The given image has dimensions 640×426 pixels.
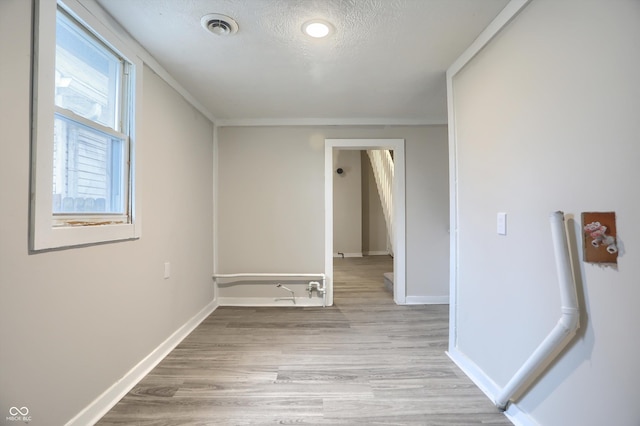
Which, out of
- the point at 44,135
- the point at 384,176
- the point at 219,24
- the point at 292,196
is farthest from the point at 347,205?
the point at 44,135

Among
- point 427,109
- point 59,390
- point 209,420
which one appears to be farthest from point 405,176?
point 59,390

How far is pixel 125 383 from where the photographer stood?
5.27ft

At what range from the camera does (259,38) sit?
1.66 metres

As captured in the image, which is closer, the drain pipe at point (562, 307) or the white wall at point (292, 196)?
the drain pipe at point (562, 307)

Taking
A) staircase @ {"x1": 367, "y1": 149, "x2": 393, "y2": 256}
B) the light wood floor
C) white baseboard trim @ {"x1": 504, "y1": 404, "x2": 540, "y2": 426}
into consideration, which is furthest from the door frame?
staircase @ {"x1": 367, "y1": 149, "x2": 393, "y2": 256}

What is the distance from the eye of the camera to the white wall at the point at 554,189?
2.96ft

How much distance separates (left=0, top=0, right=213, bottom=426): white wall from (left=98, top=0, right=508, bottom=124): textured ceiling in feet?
1.32

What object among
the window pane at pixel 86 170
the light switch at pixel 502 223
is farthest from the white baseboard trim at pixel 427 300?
the window pane at pixel 86 170

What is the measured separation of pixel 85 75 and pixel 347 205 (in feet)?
19.0

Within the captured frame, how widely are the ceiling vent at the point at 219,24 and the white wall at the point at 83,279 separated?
0.69m

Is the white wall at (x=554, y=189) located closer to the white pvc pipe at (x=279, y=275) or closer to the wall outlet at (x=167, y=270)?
the white pvc pipe at (x=279, y=275)

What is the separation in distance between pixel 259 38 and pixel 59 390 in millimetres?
2108

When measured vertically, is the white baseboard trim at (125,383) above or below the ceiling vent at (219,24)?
below

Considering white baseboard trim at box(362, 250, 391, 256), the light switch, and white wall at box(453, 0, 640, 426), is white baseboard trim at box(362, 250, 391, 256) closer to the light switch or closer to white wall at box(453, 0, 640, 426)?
white wall at box(453, 0, 640, 426)
